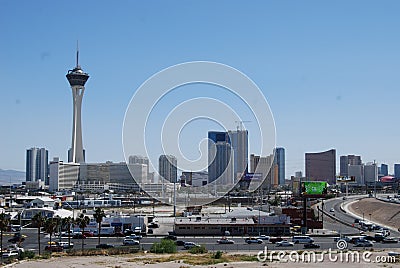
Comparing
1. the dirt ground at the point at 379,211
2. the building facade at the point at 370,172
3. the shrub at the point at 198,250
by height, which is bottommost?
the dirt ground at the point at 379,211

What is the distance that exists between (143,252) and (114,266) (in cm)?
418

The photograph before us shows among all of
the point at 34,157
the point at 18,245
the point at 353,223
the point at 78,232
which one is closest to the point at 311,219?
the point at 353,223

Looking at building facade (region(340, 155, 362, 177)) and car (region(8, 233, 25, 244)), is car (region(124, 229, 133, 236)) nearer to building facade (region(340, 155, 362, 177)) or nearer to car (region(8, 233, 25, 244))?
car (region(8, 233, 25, 244))

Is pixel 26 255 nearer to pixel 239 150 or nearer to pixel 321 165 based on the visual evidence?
pixel 239 150

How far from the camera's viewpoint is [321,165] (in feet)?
422

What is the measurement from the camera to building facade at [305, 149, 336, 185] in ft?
412

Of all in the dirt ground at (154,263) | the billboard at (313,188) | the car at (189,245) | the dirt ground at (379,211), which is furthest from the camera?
the dirt ground at (379,211)

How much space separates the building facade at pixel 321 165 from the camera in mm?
125625

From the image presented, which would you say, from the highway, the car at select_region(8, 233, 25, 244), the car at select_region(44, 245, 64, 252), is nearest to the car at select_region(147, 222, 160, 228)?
the highway

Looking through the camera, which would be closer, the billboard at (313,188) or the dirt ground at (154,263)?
the dirt ground at (154,263)

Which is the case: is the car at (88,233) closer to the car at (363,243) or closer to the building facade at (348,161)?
the car at (363,243)

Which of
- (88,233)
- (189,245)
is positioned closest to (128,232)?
(88,233)

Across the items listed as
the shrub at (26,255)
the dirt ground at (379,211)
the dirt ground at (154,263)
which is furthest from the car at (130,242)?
the dirt ground at (379,211)

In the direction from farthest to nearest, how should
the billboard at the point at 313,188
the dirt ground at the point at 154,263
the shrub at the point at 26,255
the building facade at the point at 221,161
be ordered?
the building facade at the point at 221,161 < the billboard at the point at 313,188 < the shrub at the point at 26,255 < the dirt ground at the point at 154,263
